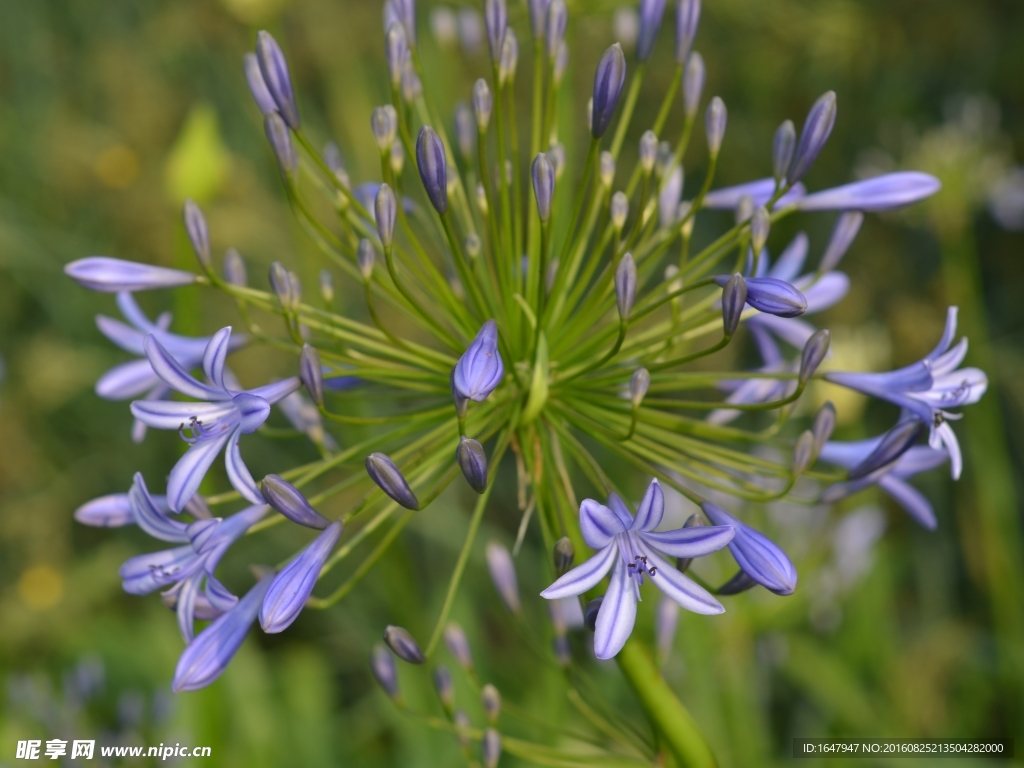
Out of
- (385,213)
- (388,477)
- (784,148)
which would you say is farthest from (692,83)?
(388,477)

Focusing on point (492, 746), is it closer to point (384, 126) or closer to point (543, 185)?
point (543, 185)

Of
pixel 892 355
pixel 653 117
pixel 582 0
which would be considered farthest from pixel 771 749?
pixel 653 117

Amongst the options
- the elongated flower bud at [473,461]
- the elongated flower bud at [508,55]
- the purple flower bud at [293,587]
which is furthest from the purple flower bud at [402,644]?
the elongated flower bud at [508,55]

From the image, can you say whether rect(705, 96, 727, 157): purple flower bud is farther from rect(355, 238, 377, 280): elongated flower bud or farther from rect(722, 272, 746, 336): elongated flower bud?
rect(355, 238, 377, 280): elongated flower bud

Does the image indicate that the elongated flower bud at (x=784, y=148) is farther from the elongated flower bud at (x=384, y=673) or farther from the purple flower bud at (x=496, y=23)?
the elongated flower bud at (x=384, y=673)

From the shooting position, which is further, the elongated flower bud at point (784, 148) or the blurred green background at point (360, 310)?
the blurred green background at point (360, 310)

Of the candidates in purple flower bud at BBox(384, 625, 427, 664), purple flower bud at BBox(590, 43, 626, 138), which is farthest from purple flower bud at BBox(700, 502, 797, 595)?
purple flower bud at BBox(590, 43, 626, 138)

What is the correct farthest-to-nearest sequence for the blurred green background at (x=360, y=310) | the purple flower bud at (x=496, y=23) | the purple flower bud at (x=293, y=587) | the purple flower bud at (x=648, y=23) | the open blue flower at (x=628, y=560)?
the blurred green background at (x=360, y=310) → the purple flower bud at (x=648, y=23) → the purple flower bud at (x=496, y=23) → the purple flower bud at (x=293, y=587) → the open blue flower at (x=628, y=560)
